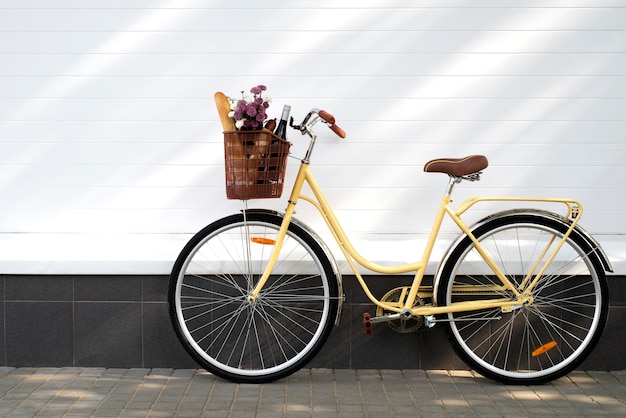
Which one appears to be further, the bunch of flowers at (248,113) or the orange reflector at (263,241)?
the orange reflector at (263,241)

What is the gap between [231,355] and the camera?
215 inches

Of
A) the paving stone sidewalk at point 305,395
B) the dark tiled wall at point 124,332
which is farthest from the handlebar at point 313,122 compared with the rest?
the paving stone sidewalk at point 305,395

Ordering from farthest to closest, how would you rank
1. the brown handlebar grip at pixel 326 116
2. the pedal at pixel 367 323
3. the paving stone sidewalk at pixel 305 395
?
1. the pedal at pixel 367 323
2. the brown handlebar grip at pixel 326 116
3. the paving stone sidewalk at pixel 305 395

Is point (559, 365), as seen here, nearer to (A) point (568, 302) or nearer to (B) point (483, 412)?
(A) point (568, 302)

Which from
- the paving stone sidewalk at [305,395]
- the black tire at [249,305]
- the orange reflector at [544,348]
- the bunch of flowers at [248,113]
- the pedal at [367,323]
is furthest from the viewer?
the black tire at [249,305]

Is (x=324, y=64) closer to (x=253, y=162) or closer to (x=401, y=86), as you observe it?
(x=401, y=86)

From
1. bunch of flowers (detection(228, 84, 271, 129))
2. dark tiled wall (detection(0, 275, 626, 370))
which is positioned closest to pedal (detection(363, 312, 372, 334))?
dark tiled wall (detection(0, 275, 626, 370))

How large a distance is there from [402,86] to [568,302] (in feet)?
5.11

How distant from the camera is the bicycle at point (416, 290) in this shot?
516 cm

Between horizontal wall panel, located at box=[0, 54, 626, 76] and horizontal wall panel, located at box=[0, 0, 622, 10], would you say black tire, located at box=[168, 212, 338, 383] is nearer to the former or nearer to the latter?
horizontal wall panel, located at box=[0, 54, 626, 76]

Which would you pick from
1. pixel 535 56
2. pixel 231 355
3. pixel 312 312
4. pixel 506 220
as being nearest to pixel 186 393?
pixel 231 355

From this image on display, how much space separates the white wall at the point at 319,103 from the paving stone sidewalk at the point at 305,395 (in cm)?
77

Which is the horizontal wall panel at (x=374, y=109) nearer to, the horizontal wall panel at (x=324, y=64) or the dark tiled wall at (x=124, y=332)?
the horizontal wall panel at (x=324, y=64)

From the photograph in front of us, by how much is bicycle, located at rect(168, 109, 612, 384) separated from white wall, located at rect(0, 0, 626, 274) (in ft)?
1.17
